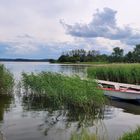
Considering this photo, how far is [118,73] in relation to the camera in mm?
29047

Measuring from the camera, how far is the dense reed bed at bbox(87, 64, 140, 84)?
92.7ft

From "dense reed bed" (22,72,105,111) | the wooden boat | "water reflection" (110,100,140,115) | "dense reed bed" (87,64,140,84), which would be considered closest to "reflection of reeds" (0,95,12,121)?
"dense reed bed" (22,72,105,111)

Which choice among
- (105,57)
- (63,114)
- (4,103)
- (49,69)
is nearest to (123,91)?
(63,114)

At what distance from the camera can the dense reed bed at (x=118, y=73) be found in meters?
28.3

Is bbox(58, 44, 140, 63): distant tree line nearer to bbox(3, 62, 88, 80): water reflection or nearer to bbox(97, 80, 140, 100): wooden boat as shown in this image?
bbox(3, 62, 88, 80): water reflection

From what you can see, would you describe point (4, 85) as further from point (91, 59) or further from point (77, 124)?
point (91, 59)

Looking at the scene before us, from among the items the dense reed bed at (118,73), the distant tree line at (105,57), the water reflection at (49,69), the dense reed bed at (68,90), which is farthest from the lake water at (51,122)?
the distant tree line at (105,57)

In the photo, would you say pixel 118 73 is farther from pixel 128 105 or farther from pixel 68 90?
pixel 68 90

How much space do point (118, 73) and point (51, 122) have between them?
16.1 meters

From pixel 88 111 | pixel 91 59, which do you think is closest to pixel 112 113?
pixel 88 111

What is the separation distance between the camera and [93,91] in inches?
619

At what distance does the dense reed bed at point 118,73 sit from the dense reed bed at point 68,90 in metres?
9.44

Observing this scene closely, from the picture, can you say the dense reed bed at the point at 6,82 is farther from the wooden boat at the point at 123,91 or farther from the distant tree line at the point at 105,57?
the distant tree line at the point at 105,57

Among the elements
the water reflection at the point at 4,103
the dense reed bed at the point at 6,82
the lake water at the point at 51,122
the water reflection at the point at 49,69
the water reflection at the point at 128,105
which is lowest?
the water reflection at the point at 128,105
